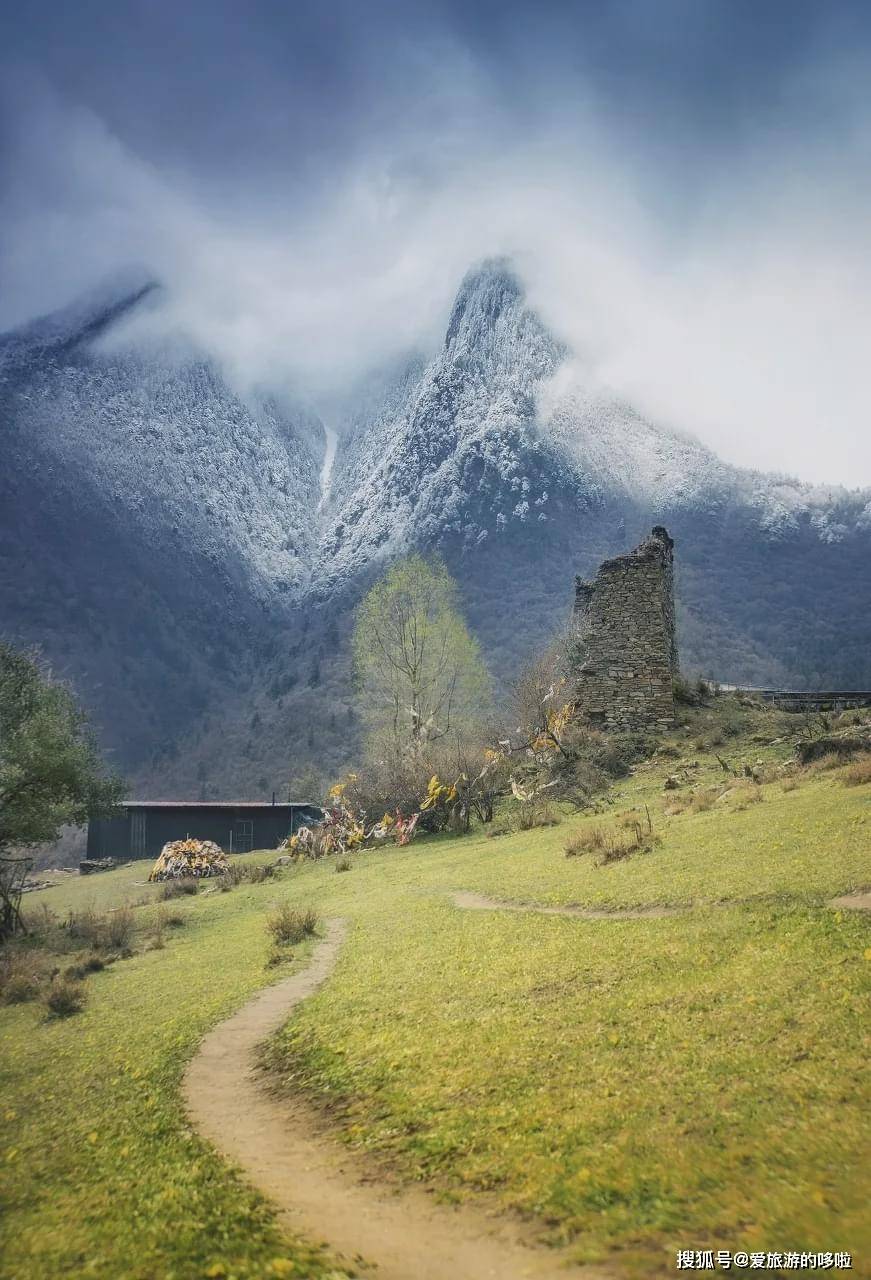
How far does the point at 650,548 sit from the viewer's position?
97.5 ft

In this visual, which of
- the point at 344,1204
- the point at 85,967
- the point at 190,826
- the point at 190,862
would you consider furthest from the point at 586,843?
the point at 190,826

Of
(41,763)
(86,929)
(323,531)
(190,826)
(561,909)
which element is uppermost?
(323,531)

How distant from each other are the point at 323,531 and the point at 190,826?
111 m

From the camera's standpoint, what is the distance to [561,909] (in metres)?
10.5

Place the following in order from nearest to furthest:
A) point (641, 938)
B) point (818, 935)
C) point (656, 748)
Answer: point (818, 935)
point (641, 938)
point (656, 748)

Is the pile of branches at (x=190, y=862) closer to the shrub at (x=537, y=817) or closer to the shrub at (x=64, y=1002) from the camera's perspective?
the shrub at (x=537, y=817)

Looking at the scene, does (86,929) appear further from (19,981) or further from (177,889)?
(177,889)

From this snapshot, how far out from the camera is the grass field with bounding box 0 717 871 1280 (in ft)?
12.2

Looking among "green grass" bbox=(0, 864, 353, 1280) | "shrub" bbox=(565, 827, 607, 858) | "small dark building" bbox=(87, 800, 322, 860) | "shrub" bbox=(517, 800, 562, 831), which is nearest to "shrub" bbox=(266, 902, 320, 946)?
"green grass" bbox=(0, 864, 353, 1280)

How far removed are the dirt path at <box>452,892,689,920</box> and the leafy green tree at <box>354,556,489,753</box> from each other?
3133 cm

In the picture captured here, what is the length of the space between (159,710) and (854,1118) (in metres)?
112

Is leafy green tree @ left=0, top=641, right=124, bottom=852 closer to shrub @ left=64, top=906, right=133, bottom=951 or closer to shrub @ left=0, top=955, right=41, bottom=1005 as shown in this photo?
shrub @ left=64, top=906, right=133, bottom=951

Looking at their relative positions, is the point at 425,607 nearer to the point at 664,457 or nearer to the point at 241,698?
the point at 241,698

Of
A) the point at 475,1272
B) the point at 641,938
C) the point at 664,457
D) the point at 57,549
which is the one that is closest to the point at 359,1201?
the point at 475,1272
